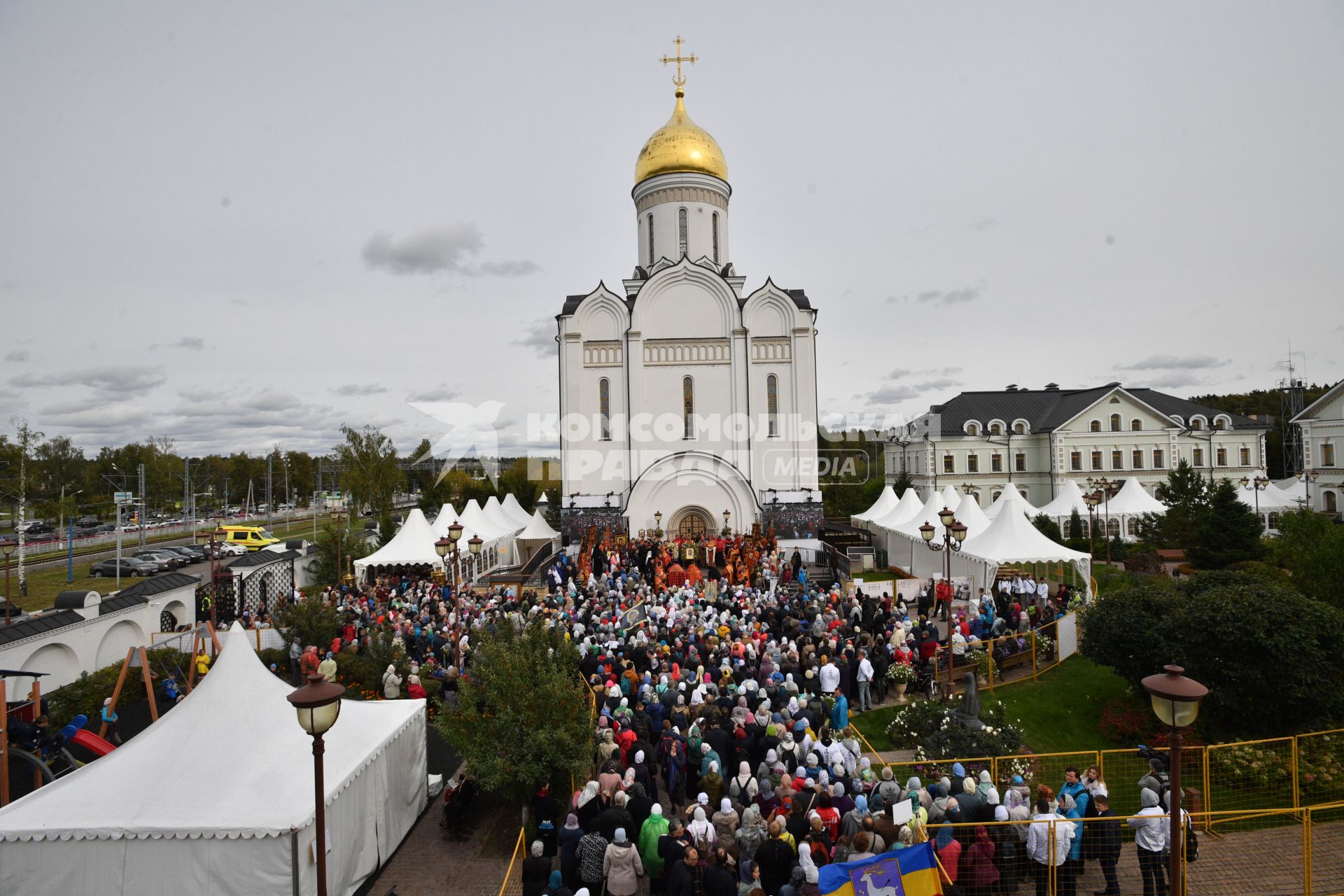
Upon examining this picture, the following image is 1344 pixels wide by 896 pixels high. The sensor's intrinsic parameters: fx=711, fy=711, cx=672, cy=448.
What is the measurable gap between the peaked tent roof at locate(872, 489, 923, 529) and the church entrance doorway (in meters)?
6.65

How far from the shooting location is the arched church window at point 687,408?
94.1ft

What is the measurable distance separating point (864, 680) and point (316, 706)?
908cm

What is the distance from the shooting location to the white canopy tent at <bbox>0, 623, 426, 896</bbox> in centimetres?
648

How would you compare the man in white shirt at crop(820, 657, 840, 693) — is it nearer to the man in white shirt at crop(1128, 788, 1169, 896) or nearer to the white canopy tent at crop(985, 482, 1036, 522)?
the man in white shirt at crop(1128, 788, 1169, 896)

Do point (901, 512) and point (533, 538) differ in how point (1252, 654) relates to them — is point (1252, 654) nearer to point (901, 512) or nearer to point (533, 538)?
point (901, 512)

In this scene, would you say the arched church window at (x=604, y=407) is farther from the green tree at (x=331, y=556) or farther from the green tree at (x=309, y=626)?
the green tree at (x=309, y=626)

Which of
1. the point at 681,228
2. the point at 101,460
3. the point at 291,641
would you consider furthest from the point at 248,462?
the point at 291,641

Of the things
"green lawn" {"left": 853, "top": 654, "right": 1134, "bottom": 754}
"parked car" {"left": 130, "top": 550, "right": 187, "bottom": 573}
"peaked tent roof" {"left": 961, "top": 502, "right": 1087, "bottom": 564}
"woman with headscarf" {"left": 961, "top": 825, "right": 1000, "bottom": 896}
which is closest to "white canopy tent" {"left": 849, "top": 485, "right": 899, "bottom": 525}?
"peaked tent roof" {"left": 961, "top": 502, "right": 1087, "bottom": 564}

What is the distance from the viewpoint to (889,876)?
229 inches

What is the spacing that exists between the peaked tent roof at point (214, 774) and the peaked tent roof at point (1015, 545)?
14671 mm

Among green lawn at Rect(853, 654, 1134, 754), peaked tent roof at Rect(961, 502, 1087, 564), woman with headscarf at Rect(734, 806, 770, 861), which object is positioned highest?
peaked tent roof at Rect(961, 502, 1087, 564)

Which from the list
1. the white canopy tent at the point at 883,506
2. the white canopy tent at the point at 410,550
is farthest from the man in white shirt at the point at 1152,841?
the white canopy tent at the point at 883,506

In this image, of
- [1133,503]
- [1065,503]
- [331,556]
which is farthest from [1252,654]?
[331,556]

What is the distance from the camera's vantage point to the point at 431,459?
2763 inches
